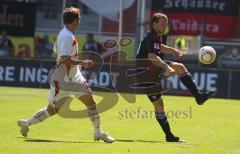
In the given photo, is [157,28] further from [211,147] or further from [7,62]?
[7,62]

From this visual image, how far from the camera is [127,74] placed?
2705 centimetres

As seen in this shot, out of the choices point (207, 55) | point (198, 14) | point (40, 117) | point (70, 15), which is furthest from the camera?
point (198, 14)

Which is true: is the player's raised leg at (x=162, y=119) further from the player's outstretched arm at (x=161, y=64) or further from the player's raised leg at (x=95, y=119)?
the player's raised leg at (x=95, y=119)

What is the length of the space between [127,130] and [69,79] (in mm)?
2601

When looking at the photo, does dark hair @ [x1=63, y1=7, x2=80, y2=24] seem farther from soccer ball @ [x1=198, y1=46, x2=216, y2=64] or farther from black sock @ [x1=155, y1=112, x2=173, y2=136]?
soccer ball @ [x1=198, y1=46, x2=216, y2=64]

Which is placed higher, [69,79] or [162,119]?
[69,79]

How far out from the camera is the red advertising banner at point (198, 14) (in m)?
31.6

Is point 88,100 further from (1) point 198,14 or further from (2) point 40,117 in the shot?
(1) point 198,14

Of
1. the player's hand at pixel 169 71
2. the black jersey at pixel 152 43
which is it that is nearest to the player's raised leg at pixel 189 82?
the player's hand at pixel 169 71

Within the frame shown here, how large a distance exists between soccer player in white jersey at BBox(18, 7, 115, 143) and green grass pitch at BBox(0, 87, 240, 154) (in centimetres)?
34

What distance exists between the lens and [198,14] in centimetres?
3175

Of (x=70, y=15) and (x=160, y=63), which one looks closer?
(x=70, y=15)

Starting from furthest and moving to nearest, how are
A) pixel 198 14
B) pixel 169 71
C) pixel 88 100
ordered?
1. pixel 198 14
2. pixel 169 71
3. pixel 88 100

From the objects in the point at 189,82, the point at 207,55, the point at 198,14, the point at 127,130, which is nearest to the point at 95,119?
the point at 189,82
